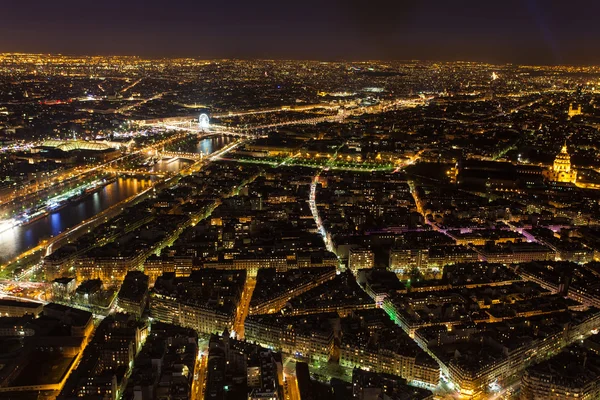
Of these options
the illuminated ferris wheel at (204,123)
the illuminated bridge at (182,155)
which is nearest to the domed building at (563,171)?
the illuminated bridge at (182,155)

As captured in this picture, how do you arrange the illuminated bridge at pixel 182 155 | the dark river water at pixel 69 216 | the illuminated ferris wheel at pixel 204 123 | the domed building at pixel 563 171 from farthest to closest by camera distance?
the illuminated ferris wheel at pixel 204 123, the illuminated bridge at pixel 182 155, the domed building at pixel 563 171, the dark river water at pixel 69 216

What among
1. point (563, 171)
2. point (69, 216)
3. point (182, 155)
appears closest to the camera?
point (69, 216)

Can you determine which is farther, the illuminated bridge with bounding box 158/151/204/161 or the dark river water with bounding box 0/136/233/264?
the illuminated bridge with bounding box 158/151/204/161

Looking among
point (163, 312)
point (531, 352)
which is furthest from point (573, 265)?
point (163, 312)

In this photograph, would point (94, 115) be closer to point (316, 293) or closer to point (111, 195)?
point (111, 195)

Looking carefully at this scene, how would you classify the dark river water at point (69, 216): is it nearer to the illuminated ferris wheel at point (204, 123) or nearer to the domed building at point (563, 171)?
the illuminated ferris wheel at point (204, 123)

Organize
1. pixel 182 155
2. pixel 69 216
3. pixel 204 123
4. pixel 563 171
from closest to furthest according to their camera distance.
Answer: pixel 69 216
pixel 563 171
pixel 182 155
pixel 204 123

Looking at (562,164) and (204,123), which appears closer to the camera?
(562,164)

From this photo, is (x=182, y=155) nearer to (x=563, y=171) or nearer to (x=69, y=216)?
(x=69, y=216)

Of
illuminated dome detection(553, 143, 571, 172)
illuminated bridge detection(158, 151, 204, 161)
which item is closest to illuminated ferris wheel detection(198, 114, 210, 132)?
illuminated bridge detection(158, 151, 204, 161)

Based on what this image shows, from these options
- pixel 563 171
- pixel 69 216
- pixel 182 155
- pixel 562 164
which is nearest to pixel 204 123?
pixel 182 155

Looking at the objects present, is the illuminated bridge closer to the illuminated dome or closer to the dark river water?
the dark river water

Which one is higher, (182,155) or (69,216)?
(182,155)
